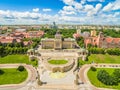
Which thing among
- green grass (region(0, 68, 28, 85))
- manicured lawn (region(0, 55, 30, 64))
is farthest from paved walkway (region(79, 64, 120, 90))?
manicured lawn (region(0, 55, 30, 64))

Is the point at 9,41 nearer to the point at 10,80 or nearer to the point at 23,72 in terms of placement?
the point at 23,72

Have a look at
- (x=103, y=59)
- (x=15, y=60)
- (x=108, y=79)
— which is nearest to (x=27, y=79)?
(x=15, y=60)

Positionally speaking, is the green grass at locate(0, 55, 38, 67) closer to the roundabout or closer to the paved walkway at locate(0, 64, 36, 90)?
the paved walkway at locate(0, 64, 36, 90)

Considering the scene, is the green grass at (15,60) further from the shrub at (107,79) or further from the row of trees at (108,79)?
the shrub at (107,79)

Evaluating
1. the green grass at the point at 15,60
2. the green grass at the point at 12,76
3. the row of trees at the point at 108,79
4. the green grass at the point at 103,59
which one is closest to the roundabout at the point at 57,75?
the green grass at the point at 12,76

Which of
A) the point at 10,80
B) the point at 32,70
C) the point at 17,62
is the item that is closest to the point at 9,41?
the point at 17,62

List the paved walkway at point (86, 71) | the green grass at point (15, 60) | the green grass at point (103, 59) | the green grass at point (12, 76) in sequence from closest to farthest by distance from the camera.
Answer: the paved walkway at point (86, 71) → the green grass at point (12, 76) → the green grass at point (15, 60) → the green grass at point (103, 59)

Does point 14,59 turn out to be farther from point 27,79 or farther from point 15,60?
point 27,79

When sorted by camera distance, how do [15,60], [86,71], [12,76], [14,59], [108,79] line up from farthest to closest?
[14,59] → [15,60] → [86,71] → [12,76] → [108,79]
